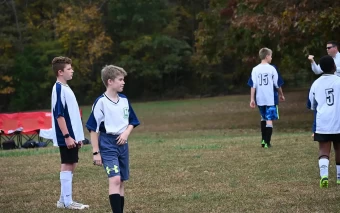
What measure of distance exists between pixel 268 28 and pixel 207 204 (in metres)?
17.3

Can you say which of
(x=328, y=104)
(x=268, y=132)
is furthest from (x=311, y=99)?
(x=268, y=132)

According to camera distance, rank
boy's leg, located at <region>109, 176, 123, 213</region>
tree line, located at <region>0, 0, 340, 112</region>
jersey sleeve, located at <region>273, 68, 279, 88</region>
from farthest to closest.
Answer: tree line, located at <region>0, 0, 340, 112</region> < jersey sleeve, located at <region>273, 68, 279, 88</region> < boy's leg, located at <region>109, 176, 123, 213</region>

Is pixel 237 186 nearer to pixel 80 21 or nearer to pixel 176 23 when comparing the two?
pixel 80 21

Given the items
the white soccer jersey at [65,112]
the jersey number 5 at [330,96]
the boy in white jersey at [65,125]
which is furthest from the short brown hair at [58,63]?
the jersey number 5 at [330,96]

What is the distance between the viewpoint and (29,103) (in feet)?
176

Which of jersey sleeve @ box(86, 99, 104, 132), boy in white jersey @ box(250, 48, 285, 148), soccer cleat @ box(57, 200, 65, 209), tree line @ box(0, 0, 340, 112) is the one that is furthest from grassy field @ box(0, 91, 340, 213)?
tree line @ box(0, 0, 340, 112)

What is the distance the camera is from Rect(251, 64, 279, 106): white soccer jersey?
13.9 m

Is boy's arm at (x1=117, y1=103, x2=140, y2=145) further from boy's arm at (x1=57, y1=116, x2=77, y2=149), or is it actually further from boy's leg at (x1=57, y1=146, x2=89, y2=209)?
boy's leg at (x1=57, y1=146, x2=89, y2=209)

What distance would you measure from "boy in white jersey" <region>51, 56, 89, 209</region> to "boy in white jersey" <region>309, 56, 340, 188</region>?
3.36m

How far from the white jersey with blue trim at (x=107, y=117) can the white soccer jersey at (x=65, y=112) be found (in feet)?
4.28

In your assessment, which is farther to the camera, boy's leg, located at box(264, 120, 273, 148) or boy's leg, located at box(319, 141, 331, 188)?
boy's leg, located at box(264, 120, 273, 148)

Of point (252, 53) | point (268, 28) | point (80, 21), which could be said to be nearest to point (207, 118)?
point (252, 53)

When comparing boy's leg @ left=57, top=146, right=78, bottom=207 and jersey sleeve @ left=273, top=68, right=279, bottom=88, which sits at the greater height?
jersey sleeve @ left=273, top=68, right=279, bottom=88

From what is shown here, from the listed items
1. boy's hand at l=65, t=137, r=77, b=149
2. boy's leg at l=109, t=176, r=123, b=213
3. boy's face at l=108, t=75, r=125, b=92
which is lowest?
boy's leg at l=109, t=176, r=123, b=213
